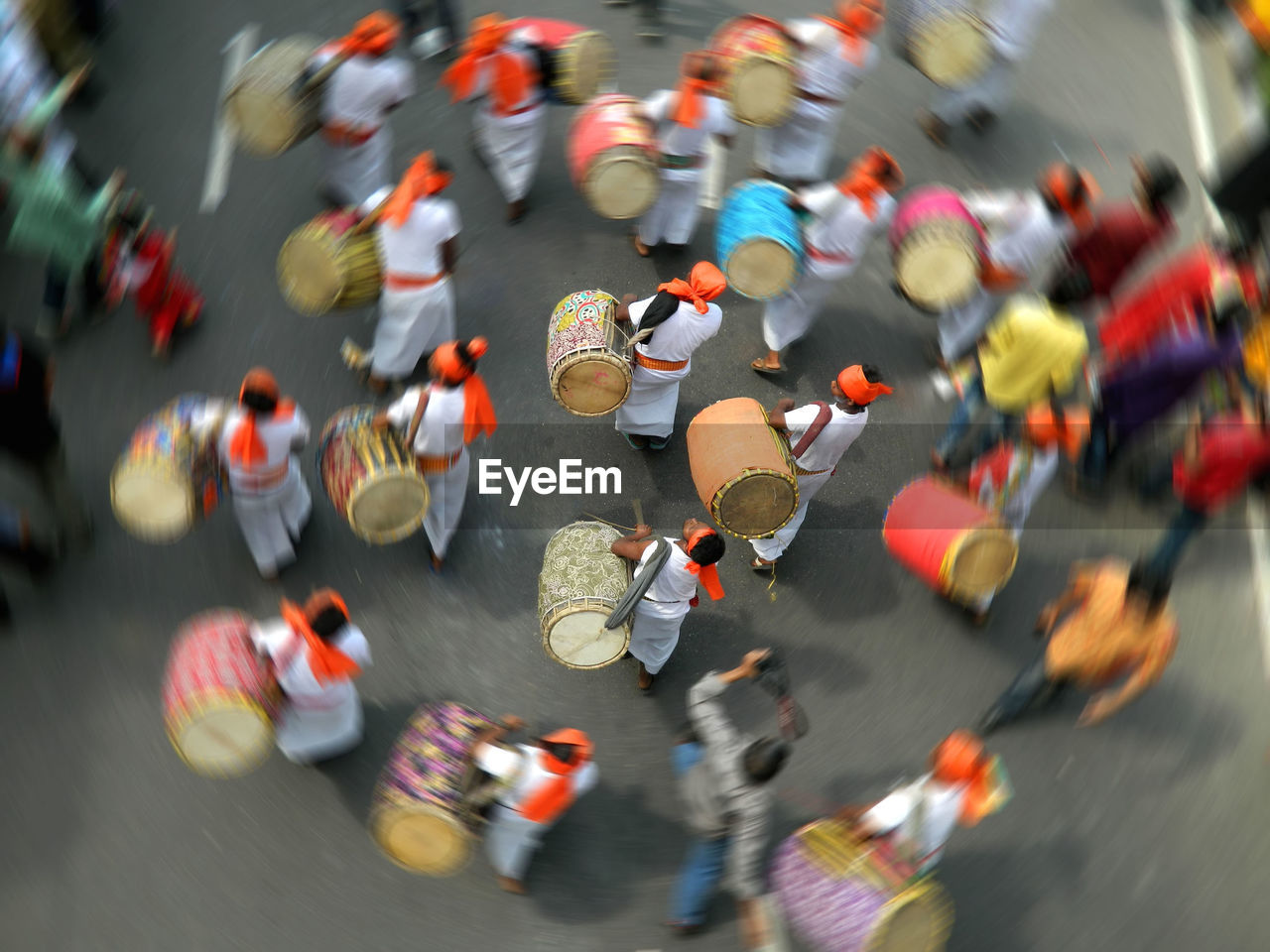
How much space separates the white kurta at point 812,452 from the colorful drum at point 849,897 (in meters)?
1.91

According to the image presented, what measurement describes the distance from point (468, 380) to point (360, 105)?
252cm

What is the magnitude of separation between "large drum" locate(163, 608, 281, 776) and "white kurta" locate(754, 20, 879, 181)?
5.24 m

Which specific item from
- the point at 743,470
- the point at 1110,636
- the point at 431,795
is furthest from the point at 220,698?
the point at 1110,636

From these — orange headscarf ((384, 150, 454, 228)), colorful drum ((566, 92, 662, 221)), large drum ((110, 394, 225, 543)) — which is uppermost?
orange headscarf ((384, 150, 454, 228))

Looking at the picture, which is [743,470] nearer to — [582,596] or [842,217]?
[582,596]

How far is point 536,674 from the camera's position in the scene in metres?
7.00

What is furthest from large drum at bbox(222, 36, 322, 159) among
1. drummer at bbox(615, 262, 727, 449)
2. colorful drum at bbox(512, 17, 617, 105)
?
drummer at bbox(615, 262, 727, 449)

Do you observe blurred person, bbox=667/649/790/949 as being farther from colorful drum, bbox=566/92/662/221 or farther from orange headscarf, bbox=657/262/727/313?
colorful drum, bbox=566/92/662/221

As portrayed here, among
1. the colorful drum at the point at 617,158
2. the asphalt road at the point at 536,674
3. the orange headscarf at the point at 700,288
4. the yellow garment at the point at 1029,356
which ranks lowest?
the asphalt road at the point at 536,674

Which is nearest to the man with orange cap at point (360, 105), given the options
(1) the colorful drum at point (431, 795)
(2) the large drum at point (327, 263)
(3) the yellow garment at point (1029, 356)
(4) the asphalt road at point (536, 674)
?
(4) the asphalt road at point (536, 674)

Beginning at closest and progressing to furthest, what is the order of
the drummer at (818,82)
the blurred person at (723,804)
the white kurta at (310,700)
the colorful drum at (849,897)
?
the colorful drum at (849,897) → the blurred person at (723,804) → the white kurta at (310,700) → the drummer at (818,82)

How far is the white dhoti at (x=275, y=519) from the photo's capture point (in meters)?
6.69

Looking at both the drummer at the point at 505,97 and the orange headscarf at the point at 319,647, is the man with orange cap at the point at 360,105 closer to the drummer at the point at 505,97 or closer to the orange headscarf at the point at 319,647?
the drummer at the point at 505,97

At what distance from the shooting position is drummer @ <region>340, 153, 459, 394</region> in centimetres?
683
